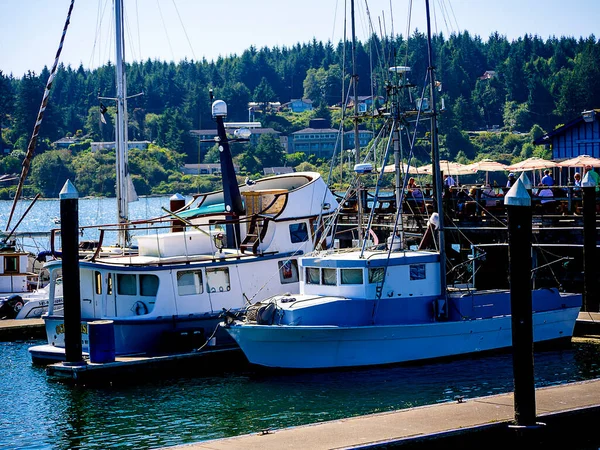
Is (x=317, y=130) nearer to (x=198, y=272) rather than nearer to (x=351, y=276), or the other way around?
(x=198, y=272)

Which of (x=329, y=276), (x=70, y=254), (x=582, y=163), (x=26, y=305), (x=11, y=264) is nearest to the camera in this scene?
(x=70, y=254)

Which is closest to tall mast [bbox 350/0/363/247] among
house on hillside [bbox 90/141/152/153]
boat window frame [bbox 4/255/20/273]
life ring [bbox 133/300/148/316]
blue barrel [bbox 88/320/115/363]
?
life ring [bbox 133/300/148/316]

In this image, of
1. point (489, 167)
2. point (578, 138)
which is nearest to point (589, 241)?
point (489, 167)

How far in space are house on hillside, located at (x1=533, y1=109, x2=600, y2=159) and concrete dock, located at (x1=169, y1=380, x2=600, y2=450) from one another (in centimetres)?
2965

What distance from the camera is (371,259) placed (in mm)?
25000

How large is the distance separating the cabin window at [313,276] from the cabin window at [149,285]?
4.07 metres

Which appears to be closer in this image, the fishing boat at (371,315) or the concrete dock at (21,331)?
the fishing boat at (371,315)

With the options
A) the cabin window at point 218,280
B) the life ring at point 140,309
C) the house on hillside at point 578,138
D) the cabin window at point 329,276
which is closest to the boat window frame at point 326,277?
the cabin window at point 329,276

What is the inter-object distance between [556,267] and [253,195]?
1135 centimetres

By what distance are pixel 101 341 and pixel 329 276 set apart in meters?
5.90

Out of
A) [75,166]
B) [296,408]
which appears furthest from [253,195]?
[75,166]

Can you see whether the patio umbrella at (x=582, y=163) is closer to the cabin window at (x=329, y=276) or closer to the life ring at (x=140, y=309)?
the cabin window at (x=329, y=276)

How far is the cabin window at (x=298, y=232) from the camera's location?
29422 mm

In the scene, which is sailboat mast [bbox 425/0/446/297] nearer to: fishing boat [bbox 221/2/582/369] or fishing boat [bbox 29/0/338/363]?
fishing boat [bbox 221/2/582/369]
